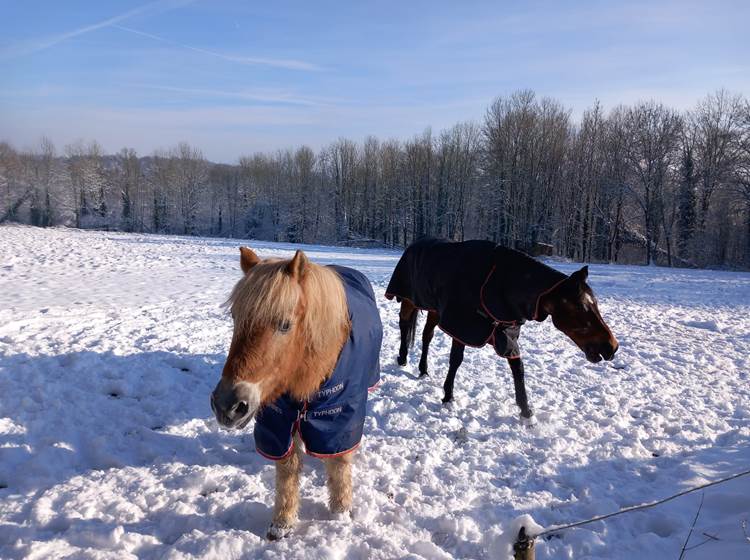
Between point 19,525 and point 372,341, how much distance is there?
7.78ft

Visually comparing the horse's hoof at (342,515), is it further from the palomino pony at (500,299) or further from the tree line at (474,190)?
the tree line at (474,190)

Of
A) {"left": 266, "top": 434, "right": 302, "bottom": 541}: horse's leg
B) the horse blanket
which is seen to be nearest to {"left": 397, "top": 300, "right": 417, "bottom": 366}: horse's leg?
the horse blanket

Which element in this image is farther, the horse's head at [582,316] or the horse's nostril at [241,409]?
the horse's head at [582,316]

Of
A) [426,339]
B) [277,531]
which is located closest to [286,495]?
[277,531]

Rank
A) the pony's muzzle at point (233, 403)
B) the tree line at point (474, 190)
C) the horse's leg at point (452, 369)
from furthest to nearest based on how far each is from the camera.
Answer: the tree line at point (474, 190) → the horse's leg at point (452, 369) → the pony's muzzle at point (233, 403)

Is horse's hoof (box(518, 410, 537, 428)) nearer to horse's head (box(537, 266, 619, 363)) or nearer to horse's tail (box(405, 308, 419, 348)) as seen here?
horse's head (box(537, 266, 619, 363))

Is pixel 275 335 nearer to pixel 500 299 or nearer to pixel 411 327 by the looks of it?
pixel 500 299

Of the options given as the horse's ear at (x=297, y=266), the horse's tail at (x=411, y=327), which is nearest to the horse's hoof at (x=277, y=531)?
the horse's ear at (x=297, y=266)

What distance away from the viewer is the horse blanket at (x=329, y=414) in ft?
8.88

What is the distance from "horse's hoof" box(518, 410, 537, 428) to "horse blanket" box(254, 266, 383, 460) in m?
2.07

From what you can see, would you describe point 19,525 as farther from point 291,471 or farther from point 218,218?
point 218,218

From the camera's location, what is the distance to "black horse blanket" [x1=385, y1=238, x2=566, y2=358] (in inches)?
155

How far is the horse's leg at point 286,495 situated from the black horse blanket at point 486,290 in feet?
7.21

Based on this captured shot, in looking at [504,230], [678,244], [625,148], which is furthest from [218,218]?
[678,244]
